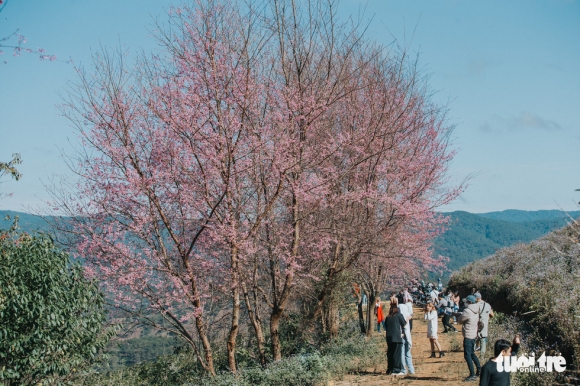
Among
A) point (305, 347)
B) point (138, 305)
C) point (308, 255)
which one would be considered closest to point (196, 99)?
point (138, 305)

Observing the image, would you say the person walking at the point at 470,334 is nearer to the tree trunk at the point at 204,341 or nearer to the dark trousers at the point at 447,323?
the tree trunk at the point at 204,341

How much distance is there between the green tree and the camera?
958 centimetres

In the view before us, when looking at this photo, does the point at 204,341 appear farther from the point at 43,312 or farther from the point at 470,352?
the point at 470,352

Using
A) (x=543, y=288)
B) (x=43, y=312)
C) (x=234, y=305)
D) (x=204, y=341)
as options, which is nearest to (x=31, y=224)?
(x=43, y=312)

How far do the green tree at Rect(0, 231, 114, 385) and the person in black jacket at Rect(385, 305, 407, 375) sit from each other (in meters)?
6.64

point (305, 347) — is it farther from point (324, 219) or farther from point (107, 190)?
point (107, 190)

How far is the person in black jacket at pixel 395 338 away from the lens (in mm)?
10242

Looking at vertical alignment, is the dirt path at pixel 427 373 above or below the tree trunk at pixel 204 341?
below

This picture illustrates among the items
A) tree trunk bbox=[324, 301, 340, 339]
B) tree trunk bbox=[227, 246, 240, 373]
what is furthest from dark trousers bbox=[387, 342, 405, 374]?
tree trunk bbox=[324, 301, 340, 339]

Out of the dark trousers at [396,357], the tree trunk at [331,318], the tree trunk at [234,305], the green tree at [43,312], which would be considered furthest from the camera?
the tree trunk at [331,318]

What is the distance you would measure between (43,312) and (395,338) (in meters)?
7.60

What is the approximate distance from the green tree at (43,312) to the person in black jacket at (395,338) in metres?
6.64

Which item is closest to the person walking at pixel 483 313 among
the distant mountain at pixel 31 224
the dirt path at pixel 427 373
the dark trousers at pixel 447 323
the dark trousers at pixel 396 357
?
the dirt path at pixel 427 373

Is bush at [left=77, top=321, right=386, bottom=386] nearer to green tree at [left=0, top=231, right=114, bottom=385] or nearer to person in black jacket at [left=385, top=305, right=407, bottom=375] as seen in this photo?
person in black jacket at [left=385, top=305, right=407, bottom=375]
